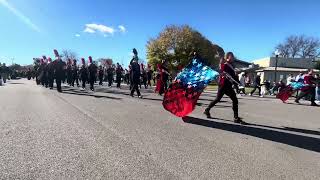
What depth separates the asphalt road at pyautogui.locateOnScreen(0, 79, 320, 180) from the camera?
19.2 ft

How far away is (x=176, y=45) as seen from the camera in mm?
62969

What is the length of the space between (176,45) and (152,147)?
5613 cm

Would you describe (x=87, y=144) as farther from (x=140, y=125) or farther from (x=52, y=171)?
(x=140, y=125)

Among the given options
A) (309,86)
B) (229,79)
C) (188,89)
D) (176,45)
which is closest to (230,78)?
(229,79)

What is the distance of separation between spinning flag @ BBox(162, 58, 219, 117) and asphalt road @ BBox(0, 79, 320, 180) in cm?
35

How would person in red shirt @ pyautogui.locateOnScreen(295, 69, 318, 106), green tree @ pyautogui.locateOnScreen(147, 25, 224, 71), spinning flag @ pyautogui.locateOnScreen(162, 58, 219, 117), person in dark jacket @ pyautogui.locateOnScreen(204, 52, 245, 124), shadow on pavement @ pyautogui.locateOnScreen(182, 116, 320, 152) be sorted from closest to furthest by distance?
shadow on pavement @ pyautogui.locateOnScreen(182, 116, 320, 152)
spinning flag @ pyautogui.locateOnScreen(162, 58, 219, 117)
person in dark jacket @ pyautogui.locateOnScreen(204, 52, 245, 124)
person in red shirt @ pyautogui.locateOnScreen(295, 69, 318, 106)
green tree @ pyautogui.locateOnScreen(147, 25, 224, 71)

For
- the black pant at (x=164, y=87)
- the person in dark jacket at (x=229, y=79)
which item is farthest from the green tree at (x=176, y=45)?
the person in dark jacket at (x=229, y=79)

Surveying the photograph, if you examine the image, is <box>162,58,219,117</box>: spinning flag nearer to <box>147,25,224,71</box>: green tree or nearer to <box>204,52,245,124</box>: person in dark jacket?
<box>204,52,245,124</box>: person in dark jacket

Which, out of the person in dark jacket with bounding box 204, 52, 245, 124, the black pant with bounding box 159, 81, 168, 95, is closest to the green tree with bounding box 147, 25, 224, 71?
the black pant with bounding box 159, 81, 168, 95

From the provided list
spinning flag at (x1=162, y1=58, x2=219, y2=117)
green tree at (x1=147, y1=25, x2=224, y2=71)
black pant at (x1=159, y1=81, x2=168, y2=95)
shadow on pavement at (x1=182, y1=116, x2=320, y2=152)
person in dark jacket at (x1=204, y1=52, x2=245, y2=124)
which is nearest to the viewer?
shadow on pavement at (x1=182, y1=116, x2=320, y2=152)

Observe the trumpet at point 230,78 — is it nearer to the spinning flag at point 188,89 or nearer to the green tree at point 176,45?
the spinning flag at point 188,89

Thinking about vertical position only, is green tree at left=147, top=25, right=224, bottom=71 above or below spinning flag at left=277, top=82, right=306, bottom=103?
above

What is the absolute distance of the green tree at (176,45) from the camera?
205 feet

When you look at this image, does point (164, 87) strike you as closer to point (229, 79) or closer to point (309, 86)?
point (309, 86)
